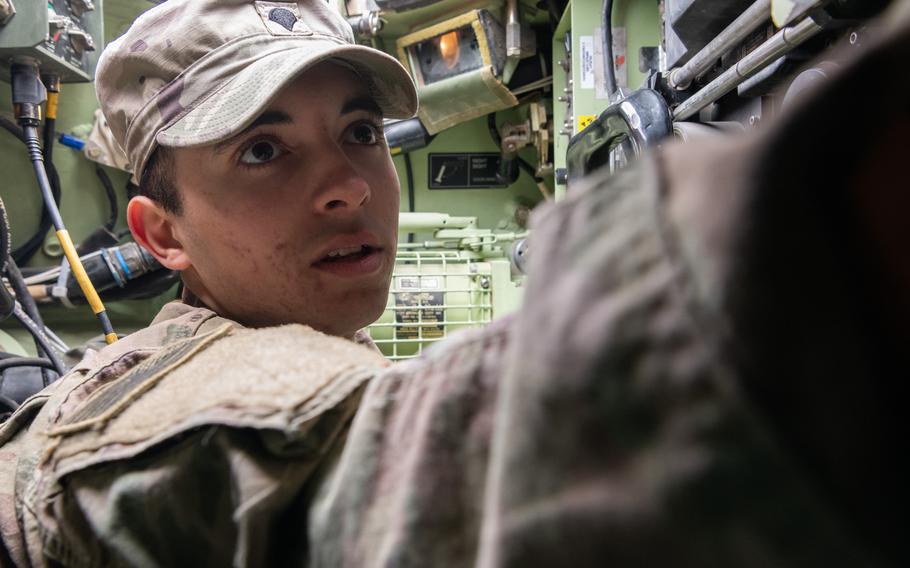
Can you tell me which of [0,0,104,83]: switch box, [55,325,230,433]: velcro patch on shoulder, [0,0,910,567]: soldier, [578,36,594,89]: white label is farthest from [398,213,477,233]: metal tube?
[0,0,910,567]: soldier

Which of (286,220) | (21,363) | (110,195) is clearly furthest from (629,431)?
(110,195)

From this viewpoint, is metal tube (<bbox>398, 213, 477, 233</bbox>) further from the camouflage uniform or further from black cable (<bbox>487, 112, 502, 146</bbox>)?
the camouflage uniform

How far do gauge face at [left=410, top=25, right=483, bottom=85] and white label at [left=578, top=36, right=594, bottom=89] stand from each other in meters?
0.57

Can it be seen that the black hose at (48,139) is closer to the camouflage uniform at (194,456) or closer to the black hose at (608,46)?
the black hose at (608,46)

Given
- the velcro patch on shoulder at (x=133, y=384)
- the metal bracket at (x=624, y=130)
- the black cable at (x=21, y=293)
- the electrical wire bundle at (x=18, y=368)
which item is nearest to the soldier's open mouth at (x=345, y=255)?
the velcro patch on shoulder at (x=133, y=384)

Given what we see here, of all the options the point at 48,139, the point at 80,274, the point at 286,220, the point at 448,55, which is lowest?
the point at 286,220

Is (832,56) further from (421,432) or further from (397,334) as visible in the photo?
(397,334)

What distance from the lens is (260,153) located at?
86 centimetres

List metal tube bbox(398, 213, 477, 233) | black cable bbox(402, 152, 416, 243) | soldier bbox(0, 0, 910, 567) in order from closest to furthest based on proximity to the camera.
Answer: soldier bbox(0, 0, 910, 567) → metal tube bbox(398, 213, 477, 233) → black cable bbox(402, 152, 416, 243)

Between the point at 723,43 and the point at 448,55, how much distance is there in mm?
1732

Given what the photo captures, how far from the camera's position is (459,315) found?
2.37 m

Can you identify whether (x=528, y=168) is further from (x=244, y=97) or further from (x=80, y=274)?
(x=244, y=97)

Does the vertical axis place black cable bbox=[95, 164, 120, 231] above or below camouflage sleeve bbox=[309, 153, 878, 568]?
above

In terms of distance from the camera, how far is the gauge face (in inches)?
99.3
